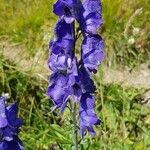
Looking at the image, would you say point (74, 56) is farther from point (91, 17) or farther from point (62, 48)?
point (91, 17)

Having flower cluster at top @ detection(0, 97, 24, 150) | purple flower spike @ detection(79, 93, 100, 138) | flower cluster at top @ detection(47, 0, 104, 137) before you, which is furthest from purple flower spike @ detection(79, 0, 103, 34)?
flower cluster at top @ detection(0, 97, 24, 150)

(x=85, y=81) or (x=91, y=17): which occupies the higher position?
(x=91, y=17)

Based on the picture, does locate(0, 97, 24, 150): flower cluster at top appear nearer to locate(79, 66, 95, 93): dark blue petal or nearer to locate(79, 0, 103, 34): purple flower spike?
locate(79, 66, 95, 93): dark blue petal

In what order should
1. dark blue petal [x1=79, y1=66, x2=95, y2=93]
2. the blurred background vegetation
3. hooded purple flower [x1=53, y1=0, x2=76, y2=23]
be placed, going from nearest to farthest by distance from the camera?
hooded purple flower [x1=53, y1=0, x2=76, y2=23] < dark blue petal [x1=79, y1=66, x2=95, y2=93] < the blurred background vegetation

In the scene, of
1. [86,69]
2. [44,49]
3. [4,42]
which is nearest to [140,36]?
[44,49]

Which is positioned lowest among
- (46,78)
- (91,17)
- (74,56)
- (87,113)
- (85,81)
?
(46,78)

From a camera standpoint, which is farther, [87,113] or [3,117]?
[87,113]

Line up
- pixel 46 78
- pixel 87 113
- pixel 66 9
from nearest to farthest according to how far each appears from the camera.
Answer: pixel 66 9, pixel 87 113, pixel 46 78

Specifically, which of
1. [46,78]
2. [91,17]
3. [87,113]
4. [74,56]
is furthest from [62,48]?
[46,78]
